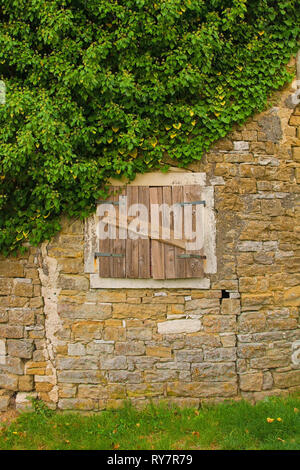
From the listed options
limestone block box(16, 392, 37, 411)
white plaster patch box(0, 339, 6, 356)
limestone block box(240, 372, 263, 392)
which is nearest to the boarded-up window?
limestone block box(240, 372, 263, 392)

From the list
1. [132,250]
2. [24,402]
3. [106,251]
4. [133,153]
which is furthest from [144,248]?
[24,402]

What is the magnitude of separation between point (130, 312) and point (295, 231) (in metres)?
A: 2.14

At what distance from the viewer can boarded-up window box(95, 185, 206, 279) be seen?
417cm

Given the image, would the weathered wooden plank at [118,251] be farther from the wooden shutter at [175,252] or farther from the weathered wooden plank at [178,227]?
the weathered wooden plank at [178,227]

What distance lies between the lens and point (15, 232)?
426cm

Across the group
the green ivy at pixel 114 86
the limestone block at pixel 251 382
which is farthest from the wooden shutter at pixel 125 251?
the limestone block at pixel 251 382

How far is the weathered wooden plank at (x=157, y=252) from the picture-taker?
13.6ft

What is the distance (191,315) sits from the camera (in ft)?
13.9

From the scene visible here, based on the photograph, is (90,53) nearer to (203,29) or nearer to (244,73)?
(203,29)

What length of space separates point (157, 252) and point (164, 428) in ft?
5.99

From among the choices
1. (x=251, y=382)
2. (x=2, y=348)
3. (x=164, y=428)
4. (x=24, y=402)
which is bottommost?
(x=164, y=428)

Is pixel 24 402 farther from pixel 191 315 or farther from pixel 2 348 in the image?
pixel 191 315

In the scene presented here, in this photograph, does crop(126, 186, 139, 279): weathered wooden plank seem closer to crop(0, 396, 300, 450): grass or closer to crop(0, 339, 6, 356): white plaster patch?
crop(0, 396, 300, 450): grass

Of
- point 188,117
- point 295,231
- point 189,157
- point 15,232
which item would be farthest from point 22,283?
point 295,231
